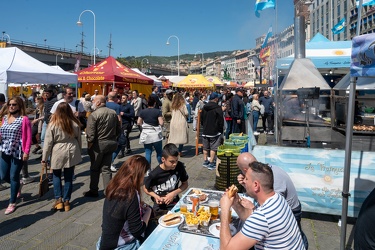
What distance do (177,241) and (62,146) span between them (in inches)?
114

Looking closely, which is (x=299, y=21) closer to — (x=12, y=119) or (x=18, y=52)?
(x=12, y=119)

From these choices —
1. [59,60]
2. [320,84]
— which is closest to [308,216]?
[320,84]

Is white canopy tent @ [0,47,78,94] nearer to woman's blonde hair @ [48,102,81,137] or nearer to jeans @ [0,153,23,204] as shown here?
jeans @ [0,153,23,204]

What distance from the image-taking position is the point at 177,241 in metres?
2.19

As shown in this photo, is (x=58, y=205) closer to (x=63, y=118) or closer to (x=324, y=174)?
(x=63, y=118)

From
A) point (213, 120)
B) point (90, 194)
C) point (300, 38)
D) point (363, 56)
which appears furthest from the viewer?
point (300, 38)

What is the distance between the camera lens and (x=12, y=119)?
450 cm

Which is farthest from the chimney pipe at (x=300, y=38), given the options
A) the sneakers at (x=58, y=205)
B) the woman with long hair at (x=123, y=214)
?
the sneakers at (x=58, y=205)

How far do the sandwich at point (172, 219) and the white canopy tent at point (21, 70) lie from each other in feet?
21.1

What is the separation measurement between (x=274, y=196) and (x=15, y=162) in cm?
411

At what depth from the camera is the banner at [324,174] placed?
12.5 feet

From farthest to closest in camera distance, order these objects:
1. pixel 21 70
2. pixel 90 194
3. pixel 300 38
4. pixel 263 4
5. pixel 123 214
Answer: pixel 263 4 < pixel 21 70 < pixel 300 38 < pixel 90 194 < pixel 123 214

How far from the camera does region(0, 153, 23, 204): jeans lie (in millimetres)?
4359

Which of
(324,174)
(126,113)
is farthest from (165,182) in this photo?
(126,113)
